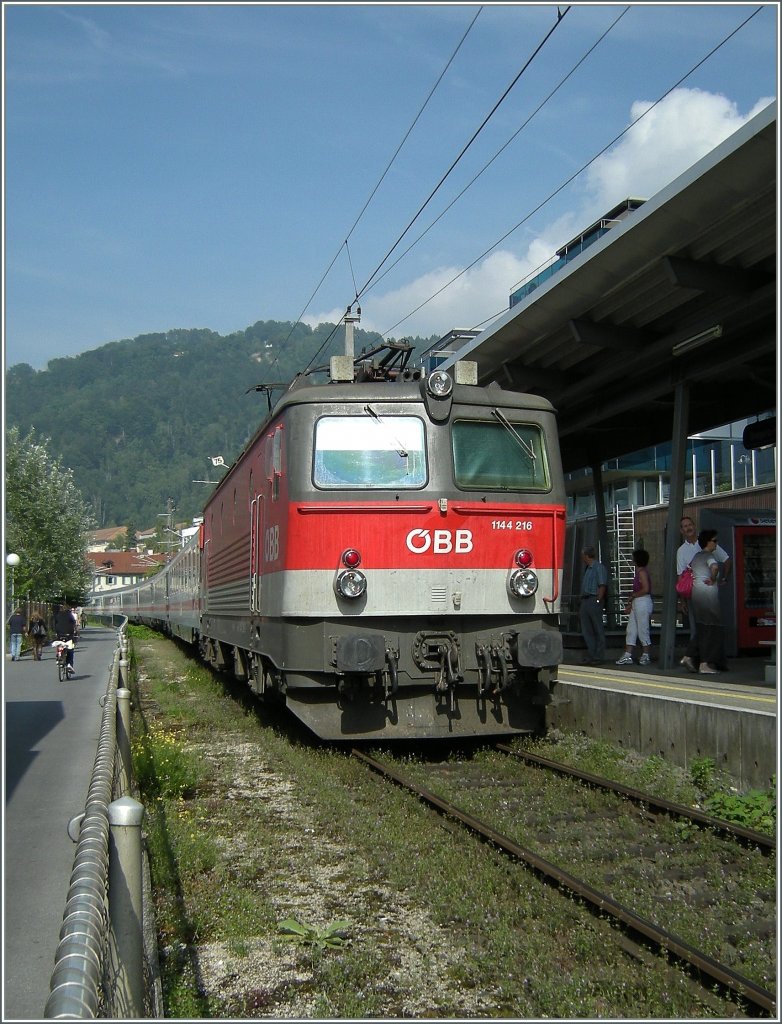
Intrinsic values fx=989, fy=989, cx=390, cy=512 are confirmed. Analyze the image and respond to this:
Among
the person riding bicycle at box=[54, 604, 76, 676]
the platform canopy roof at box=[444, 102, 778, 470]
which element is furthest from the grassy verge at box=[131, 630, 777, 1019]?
the person riding bicycle at box=[54, 604, 76, 676]

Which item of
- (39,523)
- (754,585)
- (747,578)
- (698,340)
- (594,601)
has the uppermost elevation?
(698,340)

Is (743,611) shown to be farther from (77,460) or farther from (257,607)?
(77,460)

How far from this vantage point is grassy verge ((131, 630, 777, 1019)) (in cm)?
409

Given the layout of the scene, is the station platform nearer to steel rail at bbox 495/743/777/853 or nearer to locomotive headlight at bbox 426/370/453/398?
steel rail at bbox 495/743/777/853

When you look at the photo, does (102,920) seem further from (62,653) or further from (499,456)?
(62,653)

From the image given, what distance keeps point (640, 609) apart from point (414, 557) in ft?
19.2

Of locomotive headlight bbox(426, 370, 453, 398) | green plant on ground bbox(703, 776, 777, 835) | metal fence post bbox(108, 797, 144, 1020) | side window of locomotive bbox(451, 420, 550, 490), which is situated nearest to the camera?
metal fence post bbox(108, 797, 144, 1020)

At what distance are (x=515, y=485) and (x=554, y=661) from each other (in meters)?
1.69

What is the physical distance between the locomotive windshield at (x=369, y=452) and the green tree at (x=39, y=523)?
28865 mm

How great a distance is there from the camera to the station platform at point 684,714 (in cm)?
744

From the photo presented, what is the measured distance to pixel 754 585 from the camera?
47.0ft

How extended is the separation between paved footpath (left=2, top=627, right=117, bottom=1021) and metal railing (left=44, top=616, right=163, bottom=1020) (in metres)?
0.12

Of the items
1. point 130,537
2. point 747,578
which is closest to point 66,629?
point 747,578

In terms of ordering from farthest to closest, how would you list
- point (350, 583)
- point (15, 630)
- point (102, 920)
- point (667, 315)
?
point (15, 630), point (667, 315), point (350, 583), point (102, 920)
